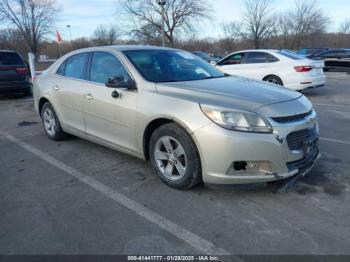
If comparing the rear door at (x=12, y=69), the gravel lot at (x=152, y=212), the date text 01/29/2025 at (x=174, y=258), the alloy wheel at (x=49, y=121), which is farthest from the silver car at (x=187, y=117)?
the rear door at (x=12, y=69)

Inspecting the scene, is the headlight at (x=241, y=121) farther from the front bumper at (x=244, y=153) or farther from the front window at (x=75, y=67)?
the front window at (x=75, y=67)

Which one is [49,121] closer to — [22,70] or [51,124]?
[51,124]

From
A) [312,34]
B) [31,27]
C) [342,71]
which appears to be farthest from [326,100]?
[312,34]

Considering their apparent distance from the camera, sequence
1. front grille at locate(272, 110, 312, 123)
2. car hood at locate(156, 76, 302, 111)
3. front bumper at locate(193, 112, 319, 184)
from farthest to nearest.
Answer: car hood at locate(156, 76, 302, 111) < front grille at locate(272, 110, 312, 123) < front bumper at locate(193, 112, 319, 184)

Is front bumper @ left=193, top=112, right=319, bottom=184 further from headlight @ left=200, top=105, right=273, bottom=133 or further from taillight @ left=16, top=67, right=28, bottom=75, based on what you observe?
taillight @ left=16, top=67, right=28, bottom=75

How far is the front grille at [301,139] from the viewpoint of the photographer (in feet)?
11.1

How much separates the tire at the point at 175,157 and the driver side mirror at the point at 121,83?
2.21 ft

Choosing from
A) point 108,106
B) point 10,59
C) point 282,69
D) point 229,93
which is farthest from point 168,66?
point 10,59

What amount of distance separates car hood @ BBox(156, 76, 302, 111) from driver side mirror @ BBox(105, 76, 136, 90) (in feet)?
1.11

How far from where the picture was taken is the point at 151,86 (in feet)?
13.1

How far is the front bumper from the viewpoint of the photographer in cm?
324

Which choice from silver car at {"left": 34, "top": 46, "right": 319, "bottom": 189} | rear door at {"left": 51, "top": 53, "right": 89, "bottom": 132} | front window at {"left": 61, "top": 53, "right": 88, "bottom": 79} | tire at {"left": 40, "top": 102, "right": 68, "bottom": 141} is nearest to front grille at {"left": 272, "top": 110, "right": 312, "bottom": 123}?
silver car at {"left": 34, "top": 46, "right": 319, "bottom": 189}

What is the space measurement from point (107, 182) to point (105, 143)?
0.73 m

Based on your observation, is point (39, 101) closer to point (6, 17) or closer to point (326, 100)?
point (326, 100)
